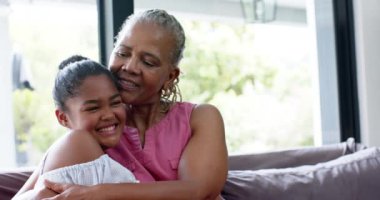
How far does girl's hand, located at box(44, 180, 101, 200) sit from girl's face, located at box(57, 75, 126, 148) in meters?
0.20

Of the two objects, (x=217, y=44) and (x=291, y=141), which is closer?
(x=217, y=44)

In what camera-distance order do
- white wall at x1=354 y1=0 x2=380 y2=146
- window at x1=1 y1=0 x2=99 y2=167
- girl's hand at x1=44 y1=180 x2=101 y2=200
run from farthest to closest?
white wall at x1=354 y1=0 x2=380 y2=146 < window at x1=1 y1=0 x2=99 y2=167 < girl's hand at x1=44 y1=180 x2=101 y2=200

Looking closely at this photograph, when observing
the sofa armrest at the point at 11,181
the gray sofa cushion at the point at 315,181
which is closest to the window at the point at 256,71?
the gray sofa cushion at the point at 315,181

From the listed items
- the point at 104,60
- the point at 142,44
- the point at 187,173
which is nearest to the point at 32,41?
the point at 104,60

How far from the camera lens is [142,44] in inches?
65.2

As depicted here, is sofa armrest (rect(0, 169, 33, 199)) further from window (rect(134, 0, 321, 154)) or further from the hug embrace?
window (rect(134, 0, 321, 154))

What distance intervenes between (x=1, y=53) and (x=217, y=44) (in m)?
1.30

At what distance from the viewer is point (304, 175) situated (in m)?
2.12

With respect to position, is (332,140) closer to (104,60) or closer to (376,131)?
(376,131)

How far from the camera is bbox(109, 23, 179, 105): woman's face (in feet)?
5.42

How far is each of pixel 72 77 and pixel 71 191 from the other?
0.32 meters

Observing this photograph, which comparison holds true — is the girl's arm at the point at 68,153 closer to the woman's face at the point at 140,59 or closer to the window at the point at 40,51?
the woman's face at the point at 140,59

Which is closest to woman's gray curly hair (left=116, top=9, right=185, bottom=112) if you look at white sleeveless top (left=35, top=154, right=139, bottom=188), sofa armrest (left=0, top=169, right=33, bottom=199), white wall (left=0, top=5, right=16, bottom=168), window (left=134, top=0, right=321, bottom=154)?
white sleeveless top (left=35, top=154, right=139, bottom=188)

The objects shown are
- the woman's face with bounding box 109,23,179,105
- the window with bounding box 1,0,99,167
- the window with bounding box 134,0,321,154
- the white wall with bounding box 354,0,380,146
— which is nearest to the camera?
the woman's face with bounding box 109,23,179,105
